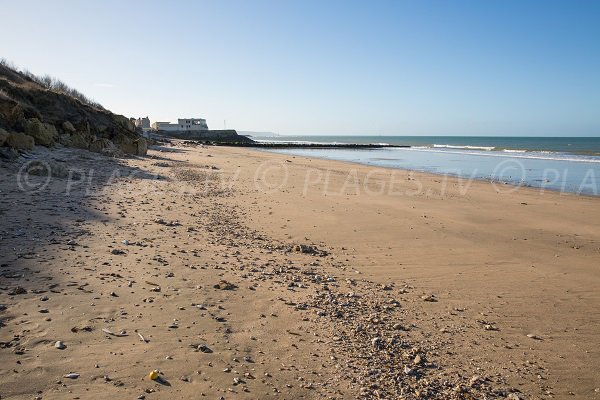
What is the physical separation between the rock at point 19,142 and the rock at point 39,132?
5.87 ft

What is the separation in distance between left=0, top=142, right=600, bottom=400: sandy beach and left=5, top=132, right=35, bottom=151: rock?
4.35 m

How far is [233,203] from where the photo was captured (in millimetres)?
11695

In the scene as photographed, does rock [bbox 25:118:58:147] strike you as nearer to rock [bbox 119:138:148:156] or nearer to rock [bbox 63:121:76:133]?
rock [bbox 63:121:76:133]

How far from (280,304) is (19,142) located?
13260 mm

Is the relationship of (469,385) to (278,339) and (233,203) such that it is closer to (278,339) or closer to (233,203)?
(278,339)

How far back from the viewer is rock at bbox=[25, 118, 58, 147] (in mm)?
16125

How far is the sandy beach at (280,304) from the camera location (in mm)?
3486

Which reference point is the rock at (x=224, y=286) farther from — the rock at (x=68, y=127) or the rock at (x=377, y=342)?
the rock at (x=68, y=127)

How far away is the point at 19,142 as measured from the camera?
14086mm

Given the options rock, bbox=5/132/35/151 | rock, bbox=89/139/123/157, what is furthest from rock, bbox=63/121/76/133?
rock, bbox=5/132/35/151

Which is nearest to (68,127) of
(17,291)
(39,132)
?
(39,132)

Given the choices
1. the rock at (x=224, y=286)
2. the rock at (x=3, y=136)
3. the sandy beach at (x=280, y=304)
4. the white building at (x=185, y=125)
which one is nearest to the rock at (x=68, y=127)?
the rock at (x=3, y=136)

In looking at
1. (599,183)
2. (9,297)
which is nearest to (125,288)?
(9,297)

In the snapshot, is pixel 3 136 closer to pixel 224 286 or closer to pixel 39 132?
pixel 39 132
